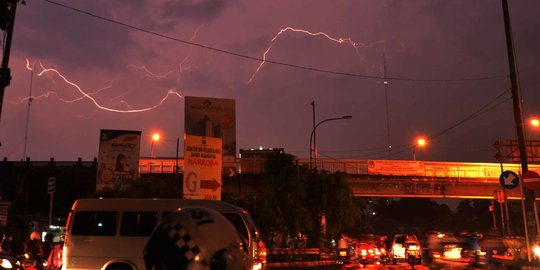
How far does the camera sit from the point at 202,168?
17.8 metres

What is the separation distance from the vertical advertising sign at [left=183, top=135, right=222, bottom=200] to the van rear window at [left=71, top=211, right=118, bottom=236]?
4714mm

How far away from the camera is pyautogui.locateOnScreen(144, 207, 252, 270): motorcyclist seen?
2.45 m

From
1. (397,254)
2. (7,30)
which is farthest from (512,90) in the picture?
(7,30)

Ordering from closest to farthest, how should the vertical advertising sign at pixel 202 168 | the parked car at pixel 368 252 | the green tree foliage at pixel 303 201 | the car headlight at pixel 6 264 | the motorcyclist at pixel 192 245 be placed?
the motorcyclist at pixel 192 245 → the car headlight at pixel 6 264 → the vertical advertising sign at pixel 202 168 → the parked car at pixel 368 252 → the green tree foliage at pixel 303 201

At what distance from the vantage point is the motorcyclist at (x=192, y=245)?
2449 mm

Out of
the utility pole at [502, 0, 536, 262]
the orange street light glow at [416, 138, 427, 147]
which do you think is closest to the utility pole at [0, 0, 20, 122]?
the utility pole at [502, 0, 536, 262]

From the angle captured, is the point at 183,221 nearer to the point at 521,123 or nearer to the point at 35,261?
the point at 35,261

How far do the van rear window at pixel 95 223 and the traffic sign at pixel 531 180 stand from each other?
1138cm

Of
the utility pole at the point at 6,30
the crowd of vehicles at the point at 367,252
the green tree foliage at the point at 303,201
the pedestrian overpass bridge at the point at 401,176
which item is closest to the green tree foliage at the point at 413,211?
the pedestrian overpass bridge at the point at 401,176

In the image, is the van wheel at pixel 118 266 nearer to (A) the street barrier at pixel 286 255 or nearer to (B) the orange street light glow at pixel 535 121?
(A) the street barrier at pixel 286 255

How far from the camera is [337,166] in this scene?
5153 centimetres

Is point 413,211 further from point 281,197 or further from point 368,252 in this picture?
point 368,252

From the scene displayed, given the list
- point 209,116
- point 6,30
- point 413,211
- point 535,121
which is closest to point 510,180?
point 535,121

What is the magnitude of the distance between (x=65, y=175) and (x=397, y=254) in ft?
219
